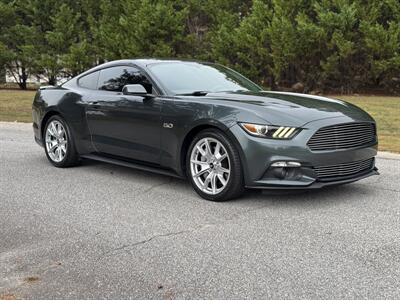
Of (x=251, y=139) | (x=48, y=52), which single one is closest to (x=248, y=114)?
(x=251, y=139)

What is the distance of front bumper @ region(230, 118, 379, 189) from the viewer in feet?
16.2

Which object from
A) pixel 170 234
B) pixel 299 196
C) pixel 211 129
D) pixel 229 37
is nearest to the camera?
pixel 170 234

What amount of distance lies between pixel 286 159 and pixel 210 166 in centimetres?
86

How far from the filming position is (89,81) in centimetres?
709

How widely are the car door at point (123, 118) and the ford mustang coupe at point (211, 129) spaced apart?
13 millimetres

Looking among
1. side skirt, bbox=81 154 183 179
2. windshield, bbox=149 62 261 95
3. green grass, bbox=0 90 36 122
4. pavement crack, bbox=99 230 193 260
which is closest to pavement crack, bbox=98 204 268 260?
pavement crack, bbox=99 230 193 260

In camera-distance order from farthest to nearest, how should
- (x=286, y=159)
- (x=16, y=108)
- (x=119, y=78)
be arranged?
(x=16, y=108) → (x=119, y=78) → (x=286, y=159)

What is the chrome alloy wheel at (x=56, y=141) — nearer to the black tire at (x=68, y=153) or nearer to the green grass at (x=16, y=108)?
the black tire at (x=68, y=153)

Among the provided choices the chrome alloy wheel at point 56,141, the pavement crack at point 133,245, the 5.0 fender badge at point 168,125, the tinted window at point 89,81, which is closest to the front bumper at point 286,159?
the 5.0 fender badge at point 168,125

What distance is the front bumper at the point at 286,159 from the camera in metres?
4.93

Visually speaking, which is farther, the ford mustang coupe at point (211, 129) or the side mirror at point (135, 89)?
the side mirror at point (135, 89)

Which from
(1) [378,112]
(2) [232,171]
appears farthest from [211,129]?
(1) [378,112]

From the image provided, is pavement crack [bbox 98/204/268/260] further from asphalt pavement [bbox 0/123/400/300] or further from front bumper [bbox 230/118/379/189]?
front bumper [bbox 230/118/379/189]

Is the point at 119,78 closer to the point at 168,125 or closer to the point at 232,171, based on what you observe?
the point at 168,125
